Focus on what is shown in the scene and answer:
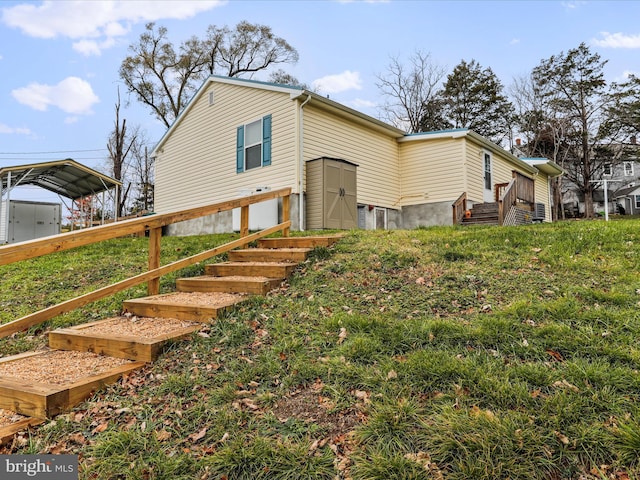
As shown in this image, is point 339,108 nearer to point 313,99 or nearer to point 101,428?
point 313,99

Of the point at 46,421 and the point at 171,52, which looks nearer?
the point at 46,421

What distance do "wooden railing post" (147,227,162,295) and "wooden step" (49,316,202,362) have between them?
569 millimetres

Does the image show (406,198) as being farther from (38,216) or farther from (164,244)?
(38,216)

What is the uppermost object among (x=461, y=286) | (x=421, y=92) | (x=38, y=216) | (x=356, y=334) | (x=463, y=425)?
(x=421, y=92)

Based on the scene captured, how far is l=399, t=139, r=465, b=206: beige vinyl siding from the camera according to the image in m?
12.7

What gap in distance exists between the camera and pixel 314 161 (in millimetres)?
10023

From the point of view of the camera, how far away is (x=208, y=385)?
2625mm

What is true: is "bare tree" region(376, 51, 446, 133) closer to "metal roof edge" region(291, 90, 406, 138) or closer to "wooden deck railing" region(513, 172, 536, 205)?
"wooden deck railing" region(513, 172, 536, 205)

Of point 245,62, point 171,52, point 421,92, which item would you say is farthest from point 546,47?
point 171,52

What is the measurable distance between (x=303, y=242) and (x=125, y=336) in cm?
297

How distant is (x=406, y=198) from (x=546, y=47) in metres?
21.3

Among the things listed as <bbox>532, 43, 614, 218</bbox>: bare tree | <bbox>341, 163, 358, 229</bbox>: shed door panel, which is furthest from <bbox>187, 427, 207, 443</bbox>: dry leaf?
<bbox>532, 43, 614, 218</bbox>: bare tree

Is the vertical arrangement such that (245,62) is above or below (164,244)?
above

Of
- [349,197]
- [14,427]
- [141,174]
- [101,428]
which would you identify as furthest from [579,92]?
[141,174]
